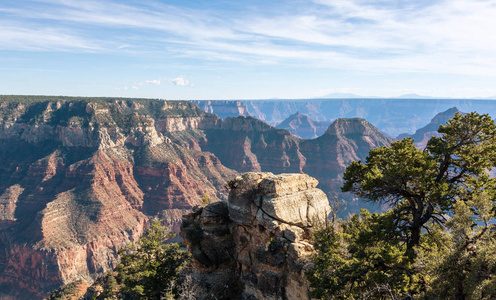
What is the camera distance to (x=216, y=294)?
27797 millimetres

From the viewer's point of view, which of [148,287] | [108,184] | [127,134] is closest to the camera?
[148,287]

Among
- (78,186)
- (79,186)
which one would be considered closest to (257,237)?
(79,186)

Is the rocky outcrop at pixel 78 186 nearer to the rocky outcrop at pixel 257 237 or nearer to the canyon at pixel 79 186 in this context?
the canyon at pixel 79 186

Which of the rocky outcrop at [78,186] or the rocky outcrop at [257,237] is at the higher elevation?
the rocky outcrop at [257,237]

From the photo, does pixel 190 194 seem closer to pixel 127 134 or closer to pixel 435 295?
pixel 127 134

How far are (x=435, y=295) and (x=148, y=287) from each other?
2551 centimetres

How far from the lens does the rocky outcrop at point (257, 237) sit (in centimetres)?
2459

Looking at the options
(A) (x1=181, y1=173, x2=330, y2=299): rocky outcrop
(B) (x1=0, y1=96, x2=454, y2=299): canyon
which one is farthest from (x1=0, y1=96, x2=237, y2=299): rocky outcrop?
(A) (x1=181, y1=173, x2=330, y2=299): rocky outcrop

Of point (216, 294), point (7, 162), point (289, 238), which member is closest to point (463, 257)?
point (289, 238)

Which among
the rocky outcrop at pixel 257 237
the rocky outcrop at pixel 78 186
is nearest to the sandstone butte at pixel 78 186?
the rocky outcrop at pixel 78 186

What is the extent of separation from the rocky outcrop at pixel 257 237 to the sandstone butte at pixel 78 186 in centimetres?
8306

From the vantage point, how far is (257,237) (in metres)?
27.2

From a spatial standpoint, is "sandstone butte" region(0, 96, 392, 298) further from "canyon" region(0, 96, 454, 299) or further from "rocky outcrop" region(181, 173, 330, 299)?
"rocky outcrop" region(181, 173, 330, 299)

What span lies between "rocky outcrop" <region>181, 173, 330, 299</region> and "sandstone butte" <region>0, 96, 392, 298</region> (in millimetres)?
83056
